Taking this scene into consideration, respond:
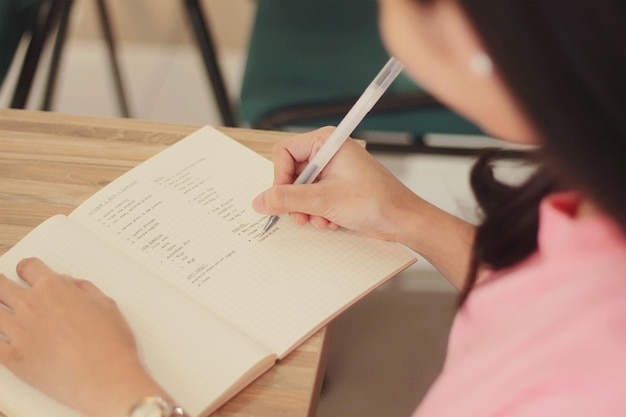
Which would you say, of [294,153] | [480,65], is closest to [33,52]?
[294,153]

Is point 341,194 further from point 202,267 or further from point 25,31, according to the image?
point 25,31

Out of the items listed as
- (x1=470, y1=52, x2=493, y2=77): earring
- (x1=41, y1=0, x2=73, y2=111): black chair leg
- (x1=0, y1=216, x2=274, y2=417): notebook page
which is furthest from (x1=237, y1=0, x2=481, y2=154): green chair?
(x1=470, y1=52, x2=493, y2=77): earring

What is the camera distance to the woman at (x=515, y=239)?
44 centimetres

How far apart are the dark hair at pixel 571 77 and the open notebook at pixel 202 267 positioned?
33 centimetres

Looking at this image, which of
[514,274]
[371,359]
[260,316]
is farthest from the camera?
[371,359]

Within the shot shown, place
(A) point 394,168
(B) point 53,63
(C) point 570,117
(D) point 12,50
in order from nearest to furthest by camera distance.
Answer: (C) point 570,117 < (D) point 12,50 < (B) point 53,63 < (A) point 394,168

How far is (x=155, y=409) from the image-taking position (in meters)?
0.62

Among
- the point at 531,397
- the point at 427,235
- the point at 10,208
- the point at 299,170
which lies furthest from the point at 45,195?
the point at 531,397

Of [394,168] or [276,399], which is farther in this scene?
[394,168]

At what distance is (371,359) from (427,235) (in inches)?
16.9

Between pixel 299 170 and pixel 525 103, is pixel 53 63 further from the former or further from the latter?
pixel 525 103

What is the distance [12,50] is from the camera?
1.36m

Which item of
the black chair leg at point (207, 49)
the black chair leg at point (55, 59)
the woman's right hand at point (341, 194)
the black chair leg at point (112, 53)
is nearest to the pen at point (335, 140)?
the woman's right hand at point (341, 194)

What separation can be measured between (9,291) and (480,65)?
0.48m
